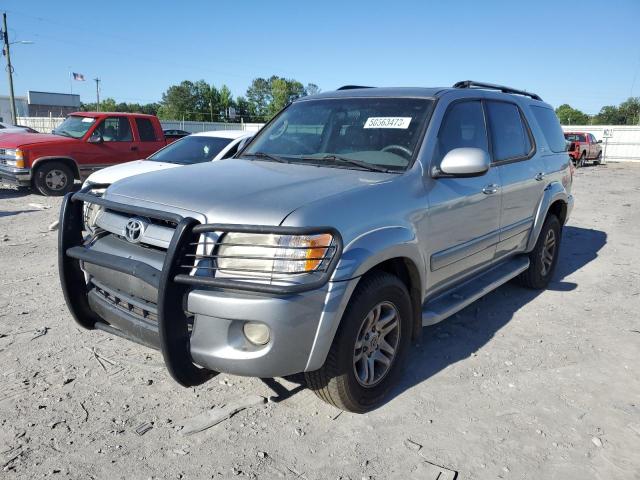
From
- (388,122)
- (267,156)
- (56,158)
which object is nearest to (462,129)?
(388,122)

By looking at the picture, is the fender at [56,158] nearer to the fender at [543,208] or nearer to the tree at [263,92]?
the fender at [543,208]

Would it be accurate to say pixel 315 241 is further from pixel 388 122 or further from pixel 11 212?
pixel 11 212

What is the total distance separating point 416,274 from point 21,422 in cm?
244

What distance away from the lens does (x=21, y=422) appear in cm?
283

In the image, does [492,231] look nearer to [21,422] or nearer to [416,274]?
[416,274]

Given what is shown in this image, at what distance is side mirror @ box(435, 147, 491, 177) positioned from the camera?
3.21 m

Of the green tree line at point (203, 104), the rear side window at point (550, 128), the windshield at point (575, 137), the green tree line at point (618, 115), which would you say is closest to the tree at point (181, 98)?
the green tree line at point (203, 104)

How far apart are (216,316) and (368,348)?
1005 millimetres

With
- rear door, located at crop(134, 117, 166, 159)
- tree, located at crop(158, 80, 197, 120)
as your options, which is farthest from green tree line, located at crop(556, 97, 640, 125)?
rear door, located at crop(134, 117, 166, 159)

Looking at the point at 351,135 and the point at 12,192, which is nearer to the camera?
the point at 351,135

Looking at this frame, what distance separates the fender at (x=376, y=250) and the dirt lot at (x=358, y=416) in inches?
36.9

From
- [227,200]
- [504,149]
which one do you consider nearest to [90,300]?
[227,200]

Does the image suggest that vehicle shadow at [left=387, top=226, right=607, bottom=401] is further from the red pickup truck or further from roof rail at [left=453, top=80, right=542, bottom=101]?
the red pickup truck

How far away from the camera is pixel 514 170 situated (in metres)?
4.41
